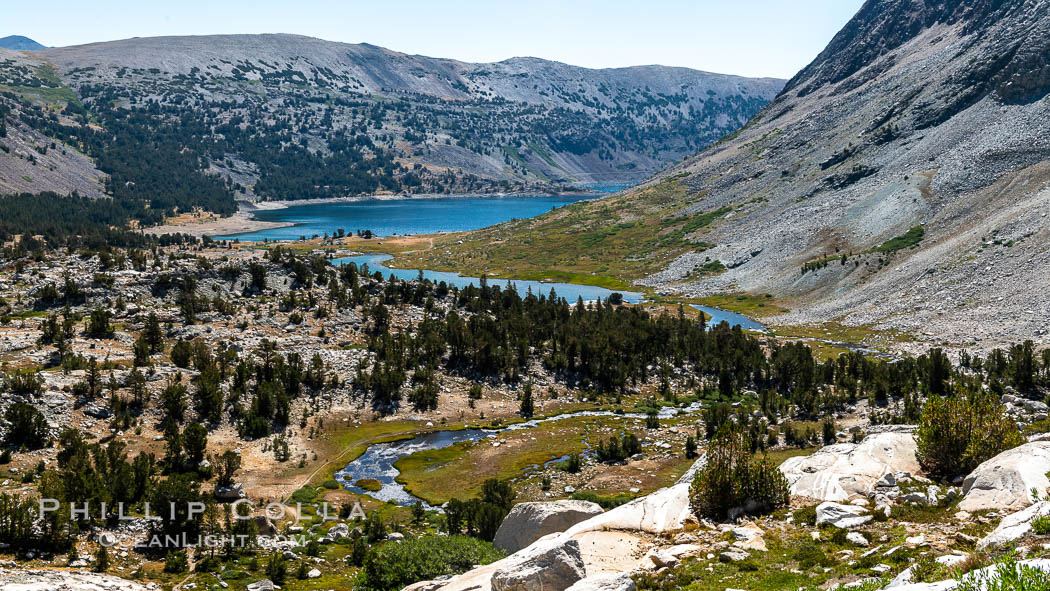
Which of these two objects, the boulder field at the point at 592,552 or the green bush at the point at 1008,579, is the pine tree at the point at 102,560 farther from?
the green bush at the point at 1008,579

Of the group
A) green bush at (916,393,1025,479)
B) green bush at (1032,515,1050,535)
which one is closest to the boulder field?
green bush at (1032,515,1050,535)

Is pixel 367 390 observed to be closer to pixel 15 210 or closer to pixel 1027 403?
pixel 1027 403

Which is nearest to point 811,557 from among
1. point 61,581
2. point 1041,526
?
point 1041,526

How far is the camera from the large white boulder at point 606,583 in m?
15.0

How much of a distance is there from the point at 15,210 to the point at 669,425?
559 ft

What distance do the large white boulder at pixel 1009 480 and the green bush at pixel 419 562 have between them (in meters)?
16.9

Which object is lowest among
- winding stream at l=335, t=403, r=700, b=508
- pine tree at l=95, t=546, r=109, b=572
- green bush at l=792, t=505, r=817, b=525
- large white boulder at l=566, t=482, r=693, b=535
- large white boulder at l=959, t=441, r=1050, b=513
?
winding stream at l=335, t=403, r=700, b=508

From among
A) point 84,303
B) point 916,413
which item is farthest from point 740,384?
point 84,303

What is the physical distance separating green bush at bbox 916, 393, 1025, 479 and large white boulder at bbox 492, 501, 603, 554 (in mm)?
12496

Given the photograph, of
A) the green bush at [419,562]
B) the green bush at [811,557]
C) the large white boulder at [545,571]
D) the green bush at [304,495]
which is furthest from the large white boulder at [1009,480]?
the green bush at [304,495]

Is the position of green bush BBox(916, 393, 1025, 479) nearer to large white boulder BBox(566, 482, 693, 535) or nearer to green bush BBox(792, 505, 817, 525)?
green bush BBox(792, 505, 817, 525)

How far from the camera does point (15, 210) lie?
15238 centimetres

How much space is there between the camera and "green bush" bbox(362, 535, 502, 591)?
2453 centimetres

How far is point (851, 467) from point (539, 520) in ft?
39.8
